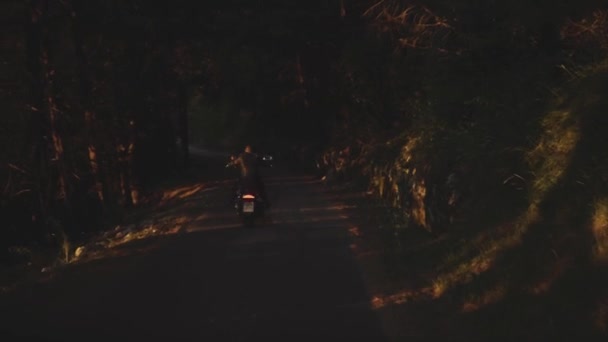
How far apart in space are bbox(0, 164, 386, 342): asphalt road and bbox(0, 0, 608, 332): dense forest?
1488 millimetres

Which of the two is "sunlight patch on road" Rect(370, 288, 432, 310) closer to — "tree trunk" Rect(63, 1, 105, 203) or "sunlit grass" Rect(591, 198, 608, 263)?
"sunlit grass" Rect(591, 198, 608, 263)

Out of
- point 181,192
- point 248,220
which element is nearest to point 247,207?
point 248,220

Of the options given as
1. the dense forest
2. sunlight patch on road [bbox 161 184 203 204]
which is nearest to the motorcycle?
the dense forest

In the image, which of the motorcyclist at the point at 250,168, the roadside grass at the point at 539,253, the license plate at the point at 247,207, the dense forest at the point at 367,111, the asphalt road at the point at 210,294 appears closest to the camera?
the roadside grass at the point at 539,253

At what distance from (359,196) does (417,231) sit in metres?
9.33

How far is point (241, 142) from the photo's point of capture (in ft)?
194

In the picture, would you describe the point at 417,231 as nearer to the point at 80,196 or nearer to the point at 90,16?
the point at 90,16

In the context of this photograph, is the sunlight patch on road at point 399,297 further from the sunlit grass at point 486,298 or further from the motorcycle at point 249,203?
the motorcycle at point 249,203

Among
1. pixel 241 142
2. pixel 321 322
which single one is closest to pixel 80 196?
pixel 321 322

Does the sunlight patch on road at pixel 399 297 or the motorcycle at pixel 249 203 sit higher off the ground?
the motorcycle at pixel 249 203

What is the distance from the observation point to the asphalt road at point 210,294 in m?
8.70

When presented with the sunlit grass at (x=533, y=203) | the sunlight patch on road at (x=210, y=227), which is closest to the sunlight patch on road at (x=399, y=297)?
the sunlit grass at (x=533, y=203)

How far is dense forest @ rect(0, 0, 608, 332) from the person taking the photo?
9242 mm

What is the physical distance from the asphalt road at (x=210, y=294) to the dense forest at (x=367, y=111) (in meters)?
1.49
